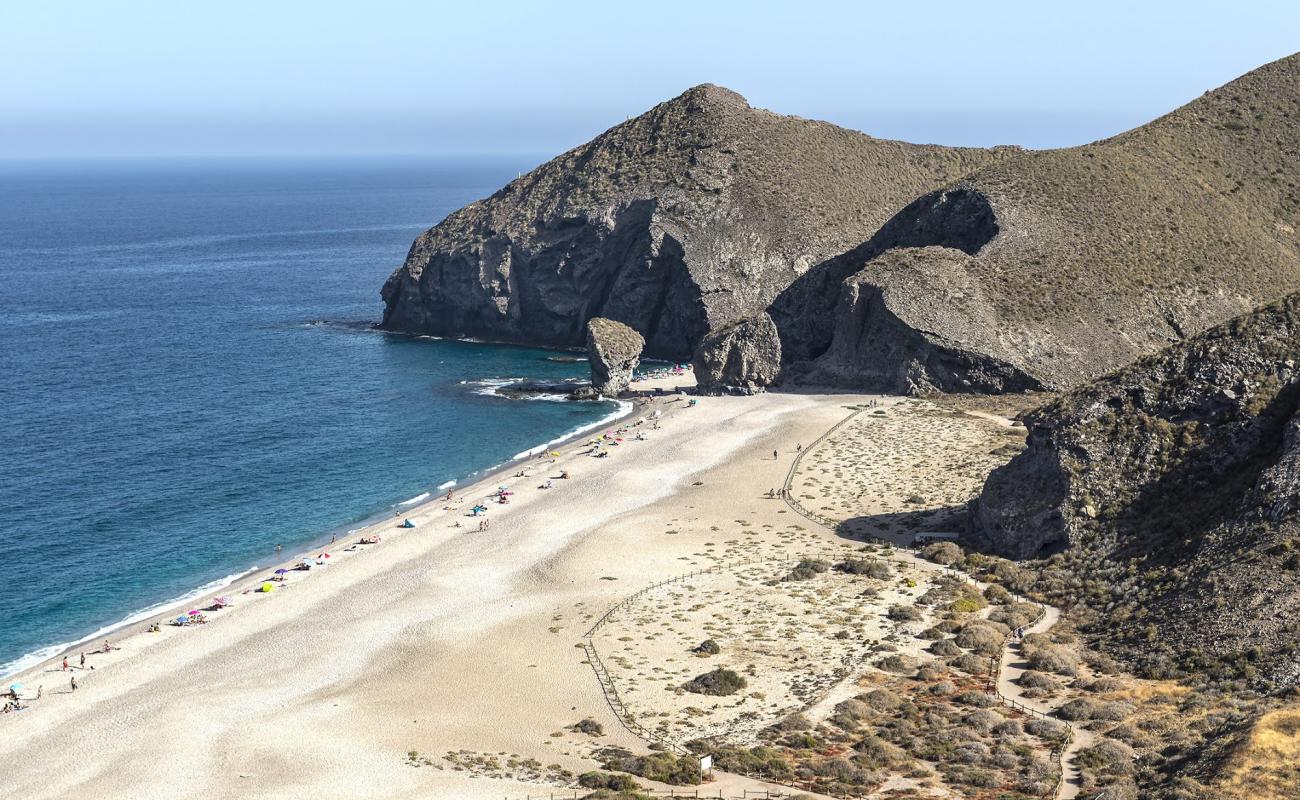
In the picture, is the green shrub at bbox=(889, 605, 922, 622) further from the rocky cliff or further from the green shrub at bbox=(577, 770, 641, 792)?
the rocky cliff

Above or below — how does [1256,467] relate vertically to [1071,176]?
below

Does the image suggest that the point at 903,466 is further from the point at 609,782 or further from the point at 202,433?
the point at 202,433

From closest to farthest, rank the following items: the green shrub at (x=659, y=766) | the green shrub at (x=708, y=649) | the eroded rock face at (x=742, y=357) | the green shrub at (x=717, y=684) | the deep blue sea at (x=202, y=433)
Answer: the green shrub at (x=659, y=766)
the green shrub at (x=717, y=684)
the green shrub at (x=708, y=649)
the deep blue sea at (x=202, y=433)
the eroded rock face at (x=742, y=357)

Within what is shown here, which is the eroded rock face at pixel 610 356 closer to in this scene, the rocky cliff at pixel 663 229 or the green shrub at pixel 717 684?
the rocky cliff at pixel 663 229

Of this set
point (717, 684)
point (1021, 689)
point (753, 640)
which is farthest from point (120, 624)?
point (1021, 689)

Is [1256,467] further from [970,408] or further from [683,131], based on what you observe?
[683,131]

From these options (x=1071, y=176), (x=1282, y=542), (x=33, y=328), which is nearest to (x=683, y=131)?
(x=1071, y=176)

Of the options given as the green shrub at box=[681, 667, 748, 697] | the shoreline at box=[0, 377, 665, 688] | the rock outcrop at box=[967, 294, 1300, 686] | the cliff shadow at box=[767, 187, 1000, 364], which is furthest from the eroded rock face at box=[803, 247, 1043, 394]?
the green shrub at box=[681, 667, 748, 697]

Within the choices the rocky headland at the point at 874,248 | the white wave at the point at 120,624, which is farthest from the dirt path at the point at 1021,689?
the rocky headland at the point at 874,248
